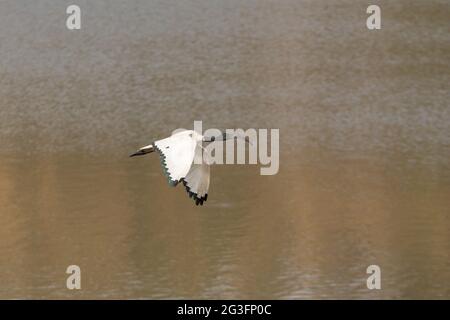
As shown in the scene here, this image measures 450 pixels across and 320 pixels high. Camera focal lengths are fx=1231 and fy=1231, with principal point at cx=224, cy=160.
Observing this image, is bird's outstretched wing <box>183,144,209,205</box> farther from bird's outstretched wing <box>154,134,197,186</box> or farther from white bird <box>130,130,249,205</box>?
bird's outstretched wing <box>154,134,197,186</box>

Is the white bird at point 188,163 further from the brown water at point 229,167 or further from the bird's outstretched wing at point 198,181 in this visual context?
the brown water at point 229,167

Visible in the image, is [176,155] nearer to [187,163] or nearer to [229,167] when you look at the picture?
[187,163]

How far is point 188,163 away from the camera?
881cm

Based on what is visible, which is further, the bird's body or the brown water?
the brown water

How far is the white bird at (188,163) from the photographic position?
343 inches

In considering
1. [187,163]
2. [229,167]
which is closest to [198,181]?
[187,163]

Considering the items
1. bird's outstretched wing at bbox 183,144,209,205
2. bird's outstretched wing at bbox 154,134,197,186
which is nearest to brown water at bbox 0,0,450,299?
bird's outstretched wing at bbox 154,134,197,186

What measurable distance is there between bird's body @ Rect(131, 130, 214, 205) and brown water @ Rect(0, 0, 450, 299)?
20.8 feet

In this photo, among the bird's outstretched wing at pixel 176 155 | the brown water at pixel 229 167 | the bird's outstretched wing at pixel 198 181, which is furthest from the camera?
the brown water at pixel 229 167

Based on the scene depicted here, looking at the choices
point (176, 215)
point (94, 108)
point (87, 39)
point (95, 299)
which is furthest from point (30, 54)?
point (95, 299)

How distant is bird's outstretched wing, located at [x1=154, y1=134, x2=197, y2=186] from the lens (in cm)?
863

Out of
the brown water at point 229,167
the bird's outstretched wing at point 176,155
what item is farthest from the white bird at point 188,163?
the brown water at point 229,167

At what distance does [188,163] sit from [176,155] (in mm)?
210
